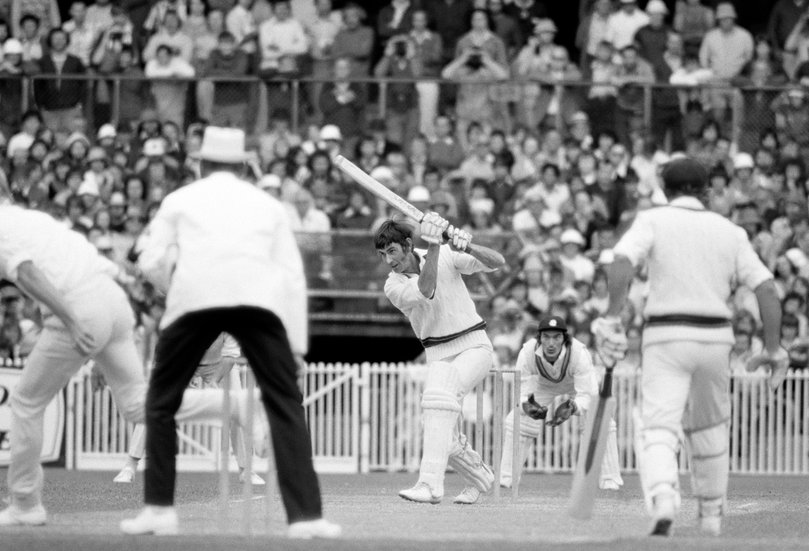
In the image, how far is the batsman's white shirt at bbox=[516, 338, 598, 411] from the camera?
1568 centimetres

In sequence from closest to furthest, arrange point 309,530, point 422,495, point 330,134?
point 309,530, point 422,495, point 330,134

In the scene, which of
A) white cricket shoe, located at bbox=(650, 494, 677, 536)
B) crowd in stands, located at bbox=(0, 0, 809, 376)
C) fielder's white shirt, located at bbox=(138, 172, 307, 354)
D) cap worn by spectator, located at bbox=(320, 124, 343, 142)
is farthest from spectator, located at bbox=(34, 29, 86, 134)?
white cricket shoe, located at bbox=(650, 494, 677, 536)

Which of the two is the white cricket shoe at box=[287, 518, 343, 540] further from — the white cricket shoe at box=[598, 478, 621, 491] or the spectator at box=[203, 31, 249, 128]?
the spectator at box=[203, 31, 249, 128]

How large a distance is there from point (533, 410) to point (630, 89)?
10139 mm

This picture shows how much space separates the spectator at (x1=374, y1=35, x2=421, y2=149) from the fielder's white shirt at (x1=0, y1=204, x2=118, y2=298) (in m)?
14.9

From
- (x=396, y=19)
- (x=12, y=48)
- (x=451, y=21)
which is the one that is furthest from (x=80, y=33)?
(x=451, y=21)

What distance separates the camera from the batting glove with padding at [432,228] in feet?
41.9

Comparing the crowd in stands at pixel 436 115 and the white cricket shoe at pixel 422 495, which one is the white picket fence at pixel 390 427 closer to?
the crowd in stands at pixel 436 115

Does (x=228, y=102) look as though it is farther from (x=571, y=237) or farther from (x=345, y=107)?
(x=571, y=237)

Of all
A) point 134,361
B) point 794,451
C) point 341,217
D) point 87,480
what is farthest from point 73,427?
point 134,361

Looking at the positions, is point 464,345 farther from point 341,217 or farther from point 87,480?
point 341,217

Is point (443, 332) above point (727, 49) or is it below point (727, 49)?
below

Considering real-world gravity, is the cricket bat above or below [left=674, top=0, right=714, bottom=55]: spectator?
below

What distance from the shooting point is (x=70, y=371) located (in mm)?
10398
